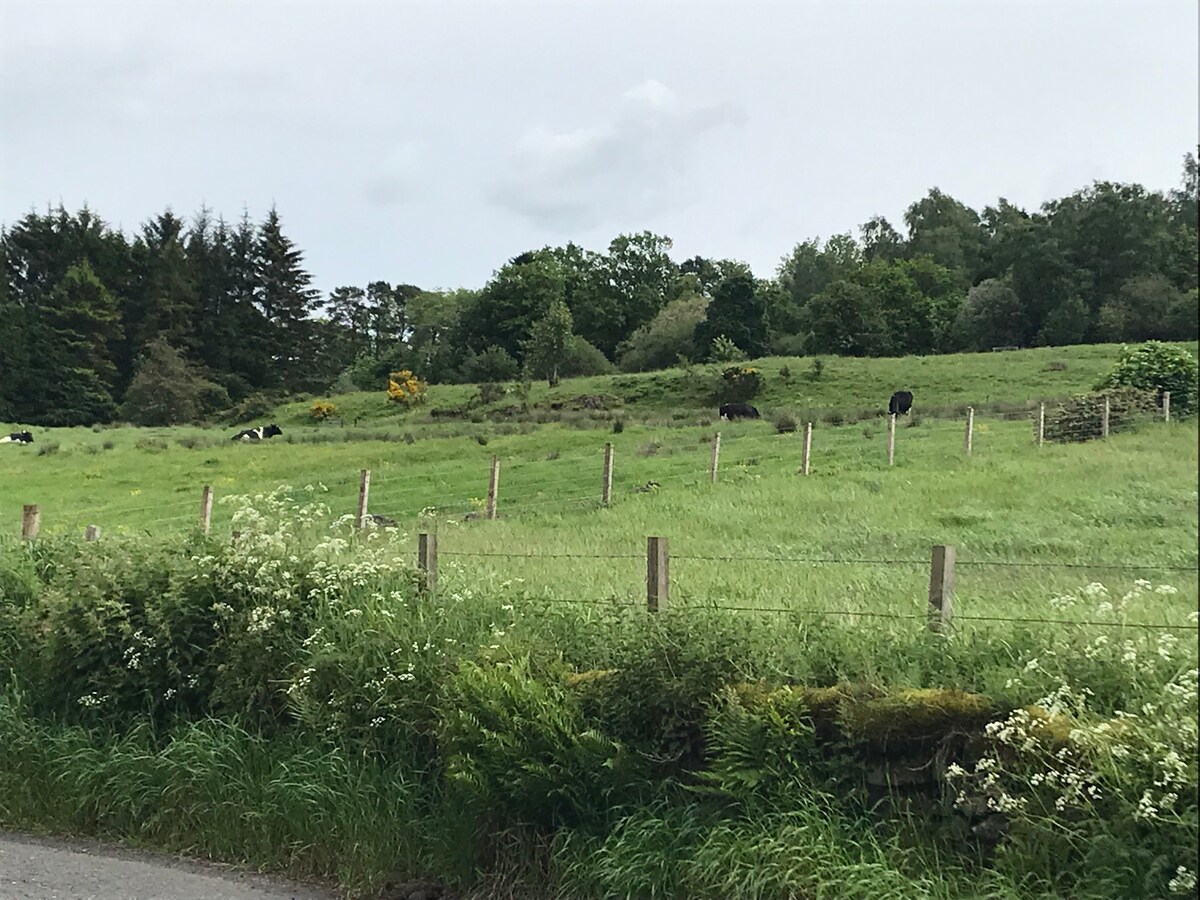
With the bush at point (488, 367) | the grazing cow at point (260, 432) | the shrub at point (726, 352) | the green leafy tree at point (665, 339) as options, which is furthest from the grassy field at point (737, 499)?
the green leafy tree at point (665, 339)

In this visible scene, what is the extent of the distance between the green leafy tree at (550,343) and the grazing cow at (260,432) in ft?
23.0

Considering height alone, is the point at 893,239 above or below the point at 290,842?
above

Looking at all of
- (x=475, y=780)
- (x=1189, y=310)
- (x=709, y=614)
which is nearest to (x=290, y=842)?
(x=475, y=780)

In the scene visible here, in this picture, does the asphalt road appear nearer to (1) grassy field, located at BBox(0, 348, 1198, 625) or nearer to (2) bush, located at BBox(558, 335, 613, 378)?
(1) grassy field, located at BBox(0, 348, 1198, 625)

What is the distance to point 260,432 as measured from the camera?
24.0m

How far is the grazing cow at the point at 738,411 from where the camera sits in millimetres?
27942

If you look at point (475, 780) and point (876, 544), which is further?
point (876, 544)

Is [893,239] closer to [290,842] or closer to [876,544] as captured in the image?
[876,544]

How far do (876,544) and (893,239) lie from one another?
23772mm

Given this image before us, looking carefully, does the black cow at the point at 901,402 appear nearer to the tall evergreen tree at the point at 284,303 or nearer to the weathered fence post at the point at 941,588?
the tall evergreen tree at the point at 284,303

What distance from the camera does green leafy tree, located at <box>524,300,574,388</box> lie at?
2827 centimetres

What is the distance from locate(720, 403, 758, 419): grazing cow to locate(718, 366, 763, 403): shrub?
55cm

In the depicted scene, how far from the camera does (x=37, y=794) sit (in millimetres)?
7387

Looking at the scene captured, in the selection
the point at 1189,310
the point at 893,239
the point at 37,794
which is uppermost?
the point at 893,239
